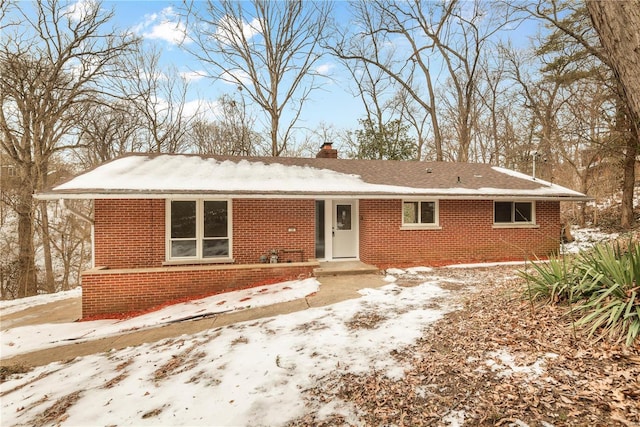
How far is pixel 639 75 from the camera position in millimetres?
2709

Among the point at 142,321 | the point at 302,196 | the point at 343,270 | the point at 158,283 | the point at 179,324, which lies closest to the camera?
the point at 179,324

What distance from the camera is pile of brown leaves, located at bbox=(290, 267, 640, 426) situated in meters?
2.65

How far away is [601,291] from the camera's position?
4031 mm

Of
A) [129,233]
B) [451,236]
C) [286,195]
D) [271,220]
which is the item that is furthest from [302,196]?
[451,236]

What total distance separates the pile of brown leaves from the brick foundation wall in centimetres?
568

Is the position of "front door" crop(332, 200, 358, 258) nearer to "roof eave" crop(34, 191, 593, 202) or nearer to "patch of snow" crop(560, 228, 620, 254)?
"roof eave" crop(34, 191, 593, 202)

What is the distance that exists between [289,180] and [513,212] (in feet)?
27.1

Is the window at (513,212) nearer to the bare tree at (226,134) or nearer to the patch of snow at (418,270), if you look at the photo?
the patch of snow at (418,270)

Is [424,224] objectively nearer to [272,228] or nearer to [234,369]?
[272,228]

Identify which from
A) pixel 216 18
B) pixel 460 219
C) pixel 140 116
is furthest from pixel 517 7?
pixel 140 116

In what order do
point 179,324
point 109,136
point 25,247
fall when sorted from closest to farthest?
point 179,324, point 25,247, point 109,136

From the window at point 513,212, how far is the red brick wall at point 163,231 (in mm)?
6819

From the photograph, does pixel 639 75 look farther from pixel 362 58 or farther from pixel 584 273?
pixel 362 58

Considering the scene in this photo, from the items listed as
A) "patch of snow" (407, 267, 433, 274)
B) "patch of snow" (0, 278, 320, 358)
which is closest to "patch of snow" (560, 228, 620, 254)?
"patch of snow" (407, 267, 433, 274)
